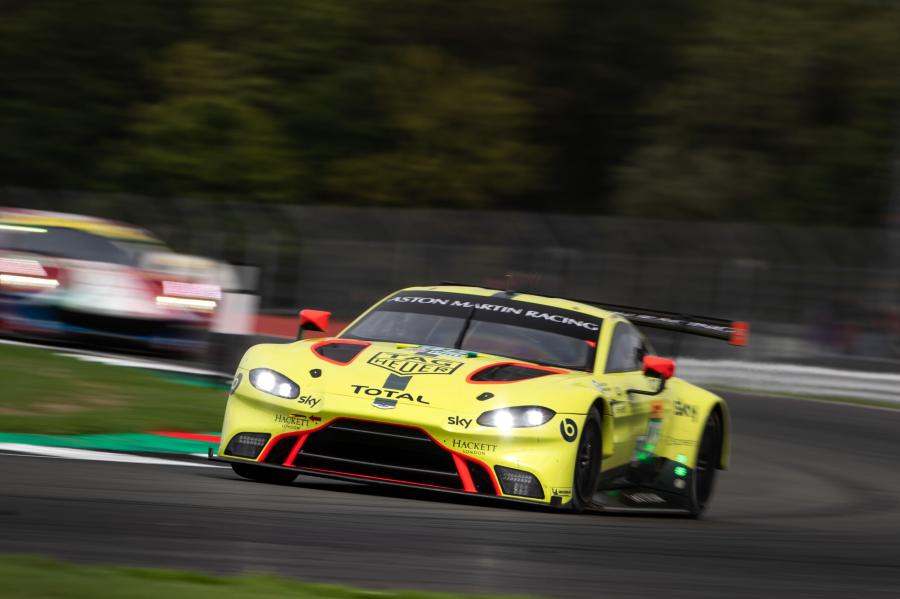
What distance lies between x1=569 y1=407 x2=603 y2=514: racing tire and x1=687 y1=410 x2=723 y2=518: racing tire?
1.52 meters

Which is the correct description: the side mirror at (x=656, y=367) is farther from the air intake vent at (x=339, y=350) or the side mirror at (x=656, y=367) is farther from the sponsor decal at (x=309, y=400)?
the sponsor decal at (x=309, y=400)

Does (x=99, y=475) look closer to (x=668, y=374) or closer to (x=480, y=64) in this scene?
(x=668, y=374)

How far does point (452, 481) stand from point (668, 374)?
1.84 m

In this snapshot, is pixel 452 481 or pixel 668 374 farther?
pixel 668 374

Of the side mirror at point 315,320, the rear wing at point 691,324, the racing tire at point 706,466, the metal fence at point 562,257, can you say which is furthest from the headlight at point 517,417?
the metal fence at point 562,257

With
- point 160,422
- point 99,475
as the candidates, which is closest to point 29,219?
point 160,422

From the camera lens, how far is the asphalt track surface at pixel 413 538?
17.1 ft

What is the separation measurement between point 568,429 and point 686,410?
225cm

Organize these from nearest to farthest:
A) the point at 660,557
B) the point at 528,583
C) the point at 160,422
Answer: the point at 528,583
the point at 660,557
the point at 160,422

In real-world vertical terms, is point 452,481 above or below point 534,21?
below

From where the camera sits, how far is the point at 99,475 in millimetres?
7316

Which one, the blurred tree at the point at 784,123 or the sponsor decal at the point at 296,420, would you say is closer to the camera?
the sponsor decal at the point at 296,420

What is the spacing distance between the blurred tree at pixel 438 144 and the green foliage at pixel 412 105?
0.06 meters

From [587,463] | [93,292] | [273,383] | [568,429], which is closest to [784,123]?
[93,292]
